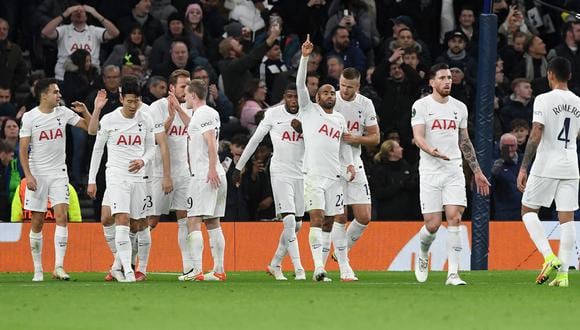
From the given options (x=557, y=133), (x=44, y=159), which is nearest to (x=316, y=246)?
(x=557, y=133)

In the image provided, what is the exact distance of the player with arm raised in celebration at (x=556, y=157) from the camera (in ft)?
57.4

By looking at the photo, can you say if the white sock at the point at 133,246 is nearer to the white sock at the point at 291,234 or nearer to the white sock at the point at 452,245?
the white sock at the point at 291,234

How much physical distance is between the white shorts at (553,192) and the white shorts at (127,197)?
504cm

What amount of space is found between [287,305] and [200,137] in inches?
225

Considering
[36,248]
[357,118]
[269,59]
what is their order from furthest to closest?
1. [269,59]
2. [357,118]
3. [36,248]

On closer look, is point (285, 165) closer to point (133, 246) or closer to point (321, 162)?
point (321, 162)

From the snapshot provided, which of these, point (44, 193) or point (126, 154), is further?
point (44, 193)

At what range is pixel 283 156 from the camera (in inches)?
793

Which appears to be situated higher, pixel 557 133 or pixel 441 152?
pixel 557 133

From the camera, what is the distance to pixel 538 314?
13.0 m

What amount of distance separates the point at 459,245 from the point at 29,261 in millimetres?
8843

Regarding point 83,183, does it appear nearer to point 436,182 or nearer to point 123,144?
point 123,144

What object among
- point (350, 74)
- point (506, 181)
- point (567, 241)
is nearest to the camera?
point (567, 241)

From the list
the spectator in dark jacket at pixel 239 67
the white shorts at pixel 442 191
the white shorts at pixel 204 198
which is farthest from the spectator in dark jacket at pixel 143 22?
Answer: the white shorts at pixel 442 191
